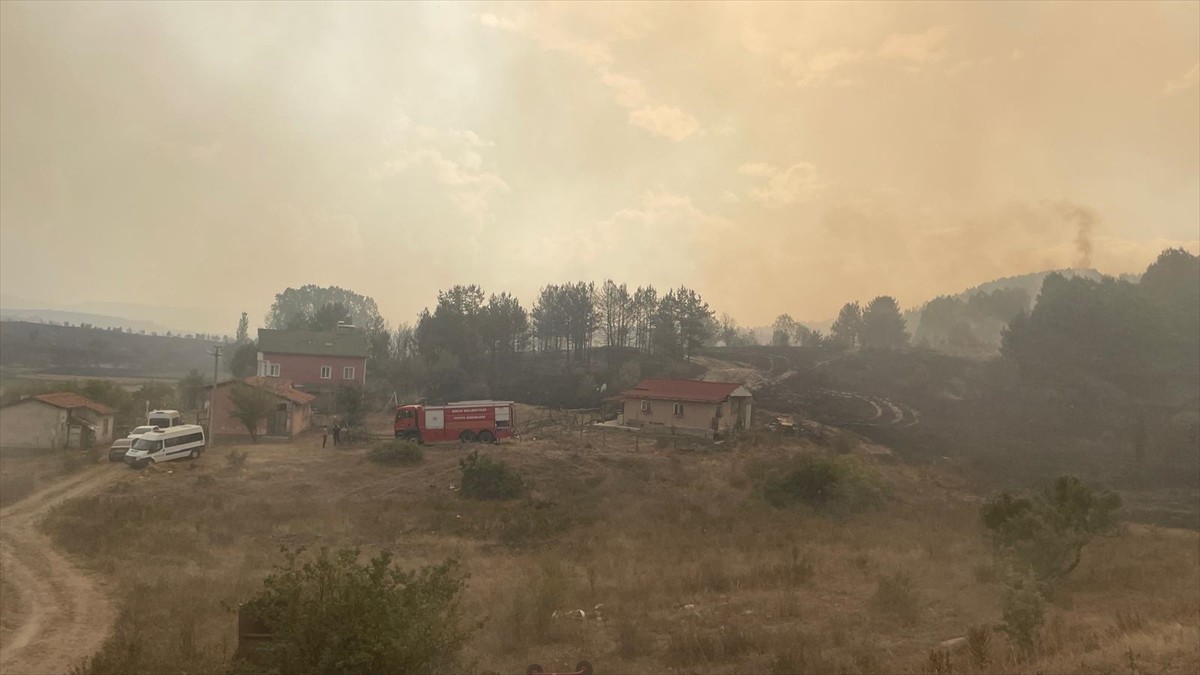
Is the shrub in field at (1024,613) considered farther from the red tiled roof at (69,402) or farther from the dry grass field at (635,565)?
the red tiled roof at (69,402)

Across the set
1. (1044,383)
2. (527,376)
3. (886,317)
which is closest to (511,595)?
(527,376)

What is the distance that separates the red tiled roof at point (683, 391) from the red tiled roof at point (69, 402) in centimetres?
3285

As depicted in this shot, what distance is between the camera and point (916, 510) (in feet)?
93.0

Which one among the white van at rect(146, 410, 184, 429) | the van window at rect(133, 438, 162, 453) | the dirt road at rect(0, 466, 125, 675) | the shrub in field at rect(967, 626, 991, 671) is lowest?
the dirt road at rect(0, 466, 125, 675)

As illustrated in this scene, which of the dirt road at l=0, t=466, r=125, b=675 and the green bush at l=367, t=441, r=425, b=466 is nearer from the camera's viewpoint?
the dirt road at l=0, t=466, r=125, b=675

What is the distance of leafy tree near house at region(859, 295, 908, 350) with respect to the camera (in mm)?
111562

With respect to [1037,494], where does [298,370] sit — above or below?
above

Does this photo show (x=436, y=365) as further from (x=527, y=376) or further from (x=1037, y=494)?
(x=1037, y=494)

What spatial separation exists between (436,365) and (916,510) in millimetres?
47698

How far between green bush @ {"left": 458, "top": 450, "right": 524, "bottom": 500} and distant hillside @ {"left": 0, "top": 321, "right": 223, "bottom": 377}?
6393 cm

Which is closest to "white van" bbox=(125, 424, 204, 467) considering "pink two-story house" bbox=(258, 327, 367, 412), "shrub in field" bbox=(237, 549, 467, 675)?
"pink two-story house" bbox=(258, 327, 367, 412)

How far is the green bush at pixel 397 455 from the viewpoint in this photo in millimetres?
35094

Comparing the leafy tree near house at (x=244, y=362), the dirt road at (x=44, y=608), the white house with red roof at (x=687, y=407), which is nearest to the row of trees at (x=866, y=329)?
the white house with red roof at (x=687, y=407)

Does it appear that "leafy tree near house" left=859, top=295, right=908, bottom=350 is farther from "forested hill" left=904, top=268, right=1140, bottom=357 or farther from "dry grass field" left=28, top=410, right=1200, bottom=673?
"dry grass field" left=28, top=410, right=1200, bottom=673
